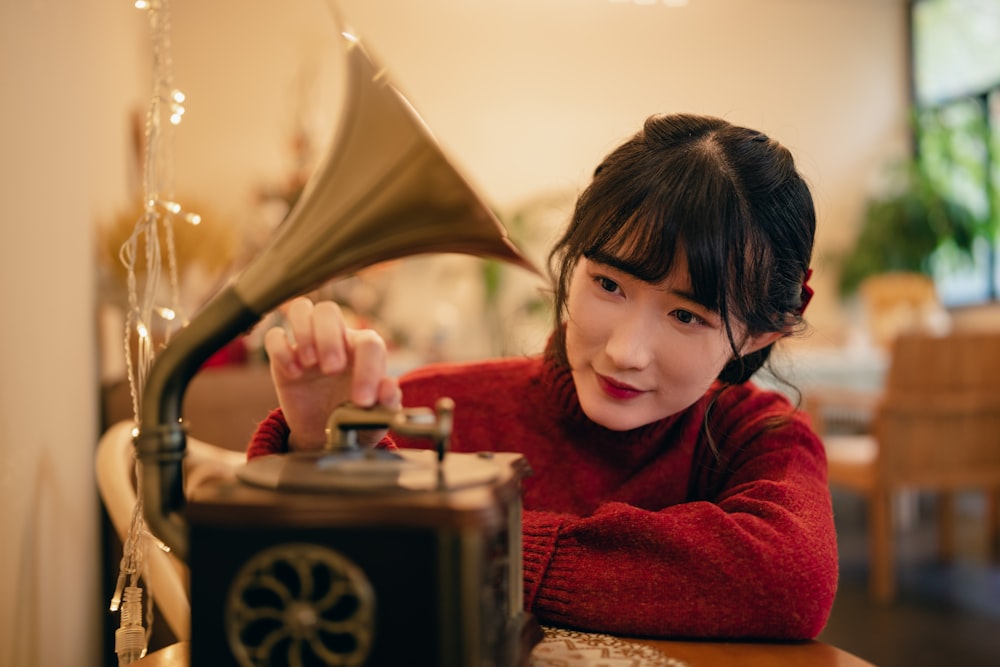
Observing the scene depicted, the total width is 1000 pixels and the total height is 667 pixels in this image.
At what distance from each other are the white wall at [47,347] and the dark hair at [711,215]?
2.27 ft

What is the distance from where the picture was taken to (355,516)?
475 mm

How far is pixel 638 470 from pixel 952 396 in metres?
2.51

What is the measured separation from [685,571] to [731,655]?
78 millimetres

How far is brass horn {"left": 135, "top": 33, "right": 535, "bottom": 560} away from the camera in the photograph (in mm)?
587

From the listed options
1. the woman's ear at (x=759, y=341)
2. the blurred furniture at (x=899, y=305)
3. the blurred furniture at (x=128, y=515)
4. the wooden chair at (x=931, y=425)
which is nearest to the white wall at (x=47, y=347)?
the blurred furniture at (x=128, y=515)

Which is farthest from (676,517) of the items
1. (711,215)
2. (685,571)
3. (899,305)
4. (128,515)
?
(899,305)

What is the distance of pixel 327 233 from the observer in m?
0.59

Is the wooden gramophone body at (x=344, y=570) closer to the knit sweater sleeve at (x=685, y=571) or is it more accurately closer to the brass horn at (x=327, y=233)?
the brass horn at (x=327, y=233)

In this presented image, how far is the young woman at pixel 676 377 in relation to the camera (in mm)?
715

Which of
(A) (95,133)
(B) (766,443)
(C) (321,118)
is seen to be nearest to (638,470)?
(B) (766,443)

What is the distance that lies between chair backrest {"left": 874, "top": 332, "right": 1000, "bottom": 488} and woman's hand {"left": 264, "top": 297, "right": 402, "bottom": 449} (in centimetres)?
275

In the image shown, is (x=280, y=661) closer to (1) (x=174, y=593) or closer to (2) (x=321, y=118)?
(1) (x=174, y=593)

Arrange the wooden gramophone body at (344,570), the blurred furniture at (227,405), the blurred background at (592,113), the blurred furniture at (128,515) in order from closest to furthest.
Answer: the wooden gramophone body at (344,570)
the blurred furniture at (128,515)
the blurred furniture at (227,405)
the blurred background at (592,113)

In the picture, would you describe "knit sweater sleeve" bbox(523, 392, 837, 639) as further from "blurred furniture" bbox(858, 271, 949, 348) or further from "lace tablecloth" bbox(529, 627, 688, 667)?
"blurred furniture" bbox(858, 271, 949, 348)
